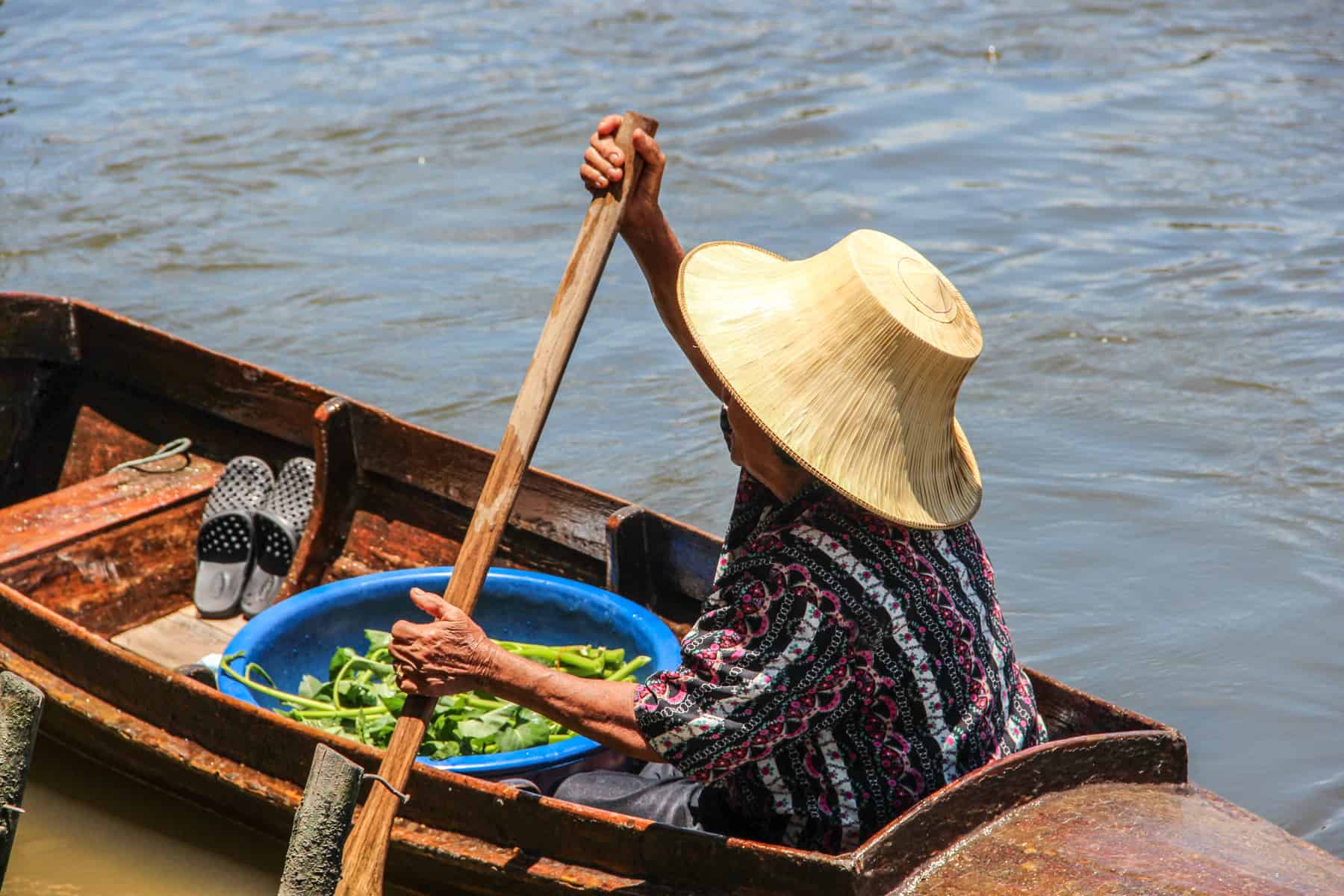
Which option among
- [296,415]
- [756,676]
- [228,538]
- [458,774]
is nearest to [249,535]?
[228,538]

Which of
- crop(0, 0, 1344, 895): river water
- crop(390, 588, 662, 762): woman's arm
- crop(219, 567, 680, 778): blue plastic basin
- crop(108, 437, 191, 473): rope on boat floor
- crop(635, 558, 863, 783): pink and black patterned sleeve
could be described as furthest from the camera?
crop(0, 0, 1344, 895): river water

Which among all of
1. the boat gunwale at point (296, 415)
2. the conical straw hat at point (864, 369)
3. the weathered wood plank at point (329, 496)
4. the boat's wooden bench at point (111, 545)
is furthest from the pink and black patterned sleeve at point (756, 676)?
the boat's wooden bench at point (111, 545)

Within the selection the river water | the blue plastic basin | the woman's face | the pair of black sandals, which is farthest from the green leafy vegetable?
the woman's face

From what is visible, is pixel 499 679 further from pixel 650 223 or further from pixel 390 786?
pixel 650 223

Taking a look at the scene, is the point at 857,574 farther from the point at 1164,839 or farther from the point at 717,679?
the point at 1164,839

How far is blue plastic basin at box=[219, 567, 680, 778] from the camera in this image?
138 inches

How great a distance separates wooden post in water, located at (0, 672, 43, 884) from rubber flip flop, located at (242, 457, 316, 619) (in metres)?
1.47

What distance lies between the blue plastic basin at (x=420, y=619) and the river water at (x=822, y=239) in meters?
0.49

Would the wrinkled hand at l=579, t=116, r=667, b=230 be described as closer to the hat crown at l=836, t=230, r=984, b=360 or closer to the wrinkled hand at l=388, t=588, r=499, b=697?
the hat crown at l=836, t=230, r=984, b=360

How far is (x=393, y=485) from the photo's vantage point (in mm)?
4297

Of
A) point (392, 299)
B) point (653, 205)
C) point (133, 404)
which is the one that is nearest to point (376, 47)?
point (392, 299)

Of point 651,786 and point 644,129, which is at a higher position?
point 644,129

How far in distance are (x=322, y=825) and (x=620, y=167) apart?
1.36 metres

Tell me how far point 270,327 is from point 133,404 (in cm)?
326
